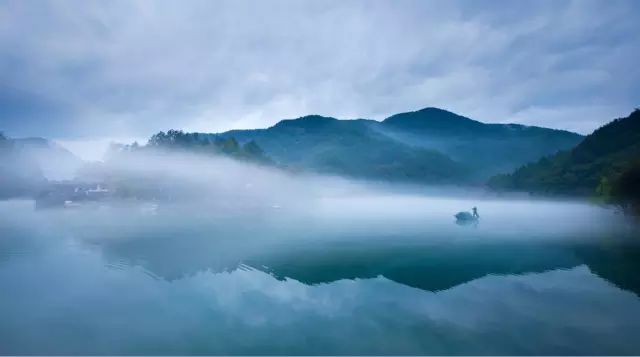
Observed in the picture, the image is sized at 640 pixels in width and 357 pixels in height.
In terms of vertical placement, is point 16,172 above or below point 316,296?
above

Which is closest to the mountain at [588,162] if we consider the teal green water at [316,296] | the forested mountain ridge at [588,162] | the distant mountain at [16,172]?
the forested mountain ridge at [588,162]

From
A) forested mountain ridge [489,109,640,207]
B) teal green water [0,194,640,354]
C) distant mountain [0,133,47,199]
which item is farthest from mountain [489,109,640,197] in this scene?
distant mountain [0,133,47,199]

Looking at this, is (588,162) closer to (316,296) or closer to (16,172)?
(316,296)

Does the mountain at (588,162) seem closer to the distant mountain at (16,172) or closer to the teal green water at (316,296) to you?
the teal green water at (316,296)

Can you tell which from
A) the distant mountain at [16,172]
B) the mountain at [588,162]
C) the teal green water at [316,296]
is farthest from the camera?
the mountain at [588,162]

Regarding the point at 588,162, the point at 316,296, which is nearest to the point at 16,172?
the point at 316,296

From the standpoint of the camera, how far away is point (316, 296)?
20281mm

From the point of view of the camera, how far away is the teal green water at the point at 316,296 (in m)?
13.8

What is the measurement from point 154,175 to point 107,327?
88.3 meters

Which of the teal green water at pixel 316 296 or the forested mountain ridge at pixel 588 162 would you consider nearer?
the teal green water at pixel 316 296

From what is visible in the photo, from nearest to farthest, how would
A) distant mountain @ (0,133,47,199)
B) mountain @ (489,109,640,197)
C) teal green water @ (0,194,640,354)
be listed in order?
teal green water @ (0,194,640,354) < distant mountain @ (0,133,47,199) < mountain @ (489,109,640,197)

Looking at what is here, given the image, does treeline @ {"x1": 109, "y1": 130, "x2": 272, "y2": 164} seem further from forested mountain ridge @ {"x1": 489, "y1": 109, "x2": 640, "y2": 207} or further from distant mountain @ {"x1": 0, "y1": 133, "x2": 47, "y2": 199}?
forested mountain ridge @ {"x1": 489, "y1": 109, "x2": 640, "y2": 207}

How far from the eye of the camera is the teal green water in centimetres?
1377

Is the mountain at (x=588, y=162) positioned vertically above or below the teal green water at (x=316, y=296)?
above
